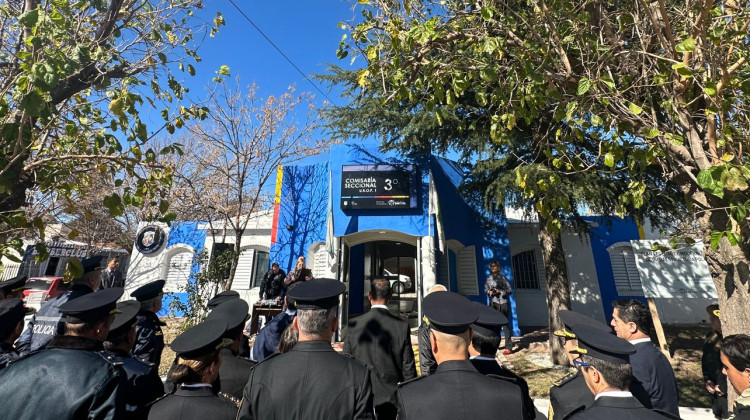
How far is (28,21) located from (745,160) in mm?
6445

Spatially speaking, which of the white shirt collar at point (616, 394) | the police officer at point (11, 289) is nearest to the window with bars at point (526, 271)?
the white shirt collar at point (616, 394)

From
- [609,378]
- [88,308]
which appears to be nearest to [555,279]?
[609,378]

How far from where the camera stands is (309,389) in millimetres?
1956

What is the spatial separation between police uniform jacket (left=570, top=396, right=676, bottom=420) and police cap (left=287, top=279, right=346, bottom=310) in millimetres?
1607

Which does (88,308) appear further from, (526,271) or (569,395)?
(526,271)

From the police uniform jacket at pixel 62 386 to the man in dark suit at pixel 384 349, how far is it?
2.01 meters

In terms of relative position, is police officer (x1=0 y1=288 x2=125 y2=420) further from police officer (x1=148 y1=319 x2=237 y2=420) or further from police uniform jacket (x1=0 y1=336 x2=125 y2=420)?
police officer (x1=148 y1=319 x2=237 y2=420)

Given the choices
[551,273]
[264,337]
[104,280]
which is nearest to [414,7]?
[264,337]

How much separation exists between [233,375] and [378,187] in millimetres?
8467

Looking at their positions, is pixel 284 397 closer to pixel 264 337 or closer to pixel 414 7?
pixel 264 337

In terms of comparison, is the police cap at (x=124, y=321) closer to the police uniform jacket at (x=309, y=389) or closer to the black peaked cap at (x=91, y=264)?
the police uniform jacket at (x=309, y=389)

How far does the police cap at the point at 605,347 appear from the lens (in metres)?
1.90

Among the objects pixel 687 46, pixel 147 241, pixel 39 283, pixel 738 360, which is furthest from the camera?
pixel 39 283

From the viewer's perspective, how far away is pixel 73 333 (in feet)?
7.02
